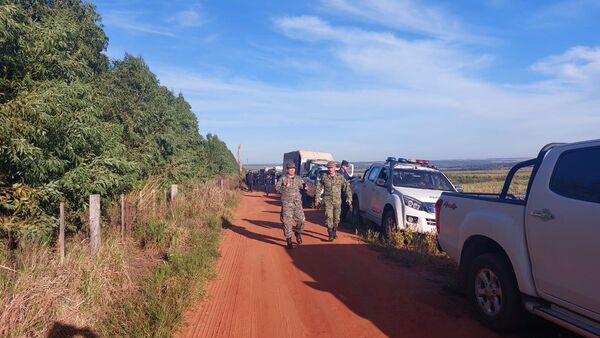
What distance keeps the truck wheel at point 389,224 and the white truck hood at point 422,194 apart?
544mm

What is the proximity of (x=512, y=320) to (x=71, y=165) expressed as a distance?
5960 millimetres

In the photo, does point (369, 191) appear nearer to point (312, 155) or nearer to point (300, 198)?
point (300, 198)

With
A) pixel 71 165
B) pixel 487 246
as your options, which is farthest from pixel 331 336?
pixel 71 165

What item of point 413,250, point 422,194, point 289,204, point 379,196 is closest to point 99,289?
point 289,204

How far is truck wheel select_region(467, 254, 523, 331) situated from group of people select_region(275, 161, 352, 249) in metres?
4.78

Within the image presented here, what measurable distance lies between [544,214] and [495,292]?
46.0 inches

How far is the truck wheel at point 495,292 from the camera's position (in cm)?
475

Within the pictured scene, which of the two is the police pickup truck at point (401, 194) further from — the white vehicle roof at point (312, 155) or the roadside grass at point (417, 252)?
the white vehicle roof at point (312, 155)

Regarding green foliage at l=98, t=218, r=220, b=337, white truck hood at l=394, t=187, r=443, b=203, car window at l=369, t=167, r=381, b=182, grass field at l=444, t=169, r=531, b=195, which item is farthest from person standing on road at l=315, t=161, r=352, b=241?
grass field at l=444, t=169, r=531, b=195

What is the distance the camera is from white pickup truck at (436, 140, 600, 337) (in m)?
3.89

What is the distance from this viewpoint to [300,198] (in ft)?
33.0

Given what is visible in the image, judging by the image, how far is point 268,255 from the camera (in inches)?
359

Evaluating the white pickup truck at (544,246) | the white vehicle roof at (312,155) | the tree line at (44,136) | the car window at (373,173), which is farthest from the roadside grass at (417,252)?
the white vehicle roof at (312,155)

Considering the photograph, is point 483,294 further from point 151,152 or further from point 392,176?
point 151,152
